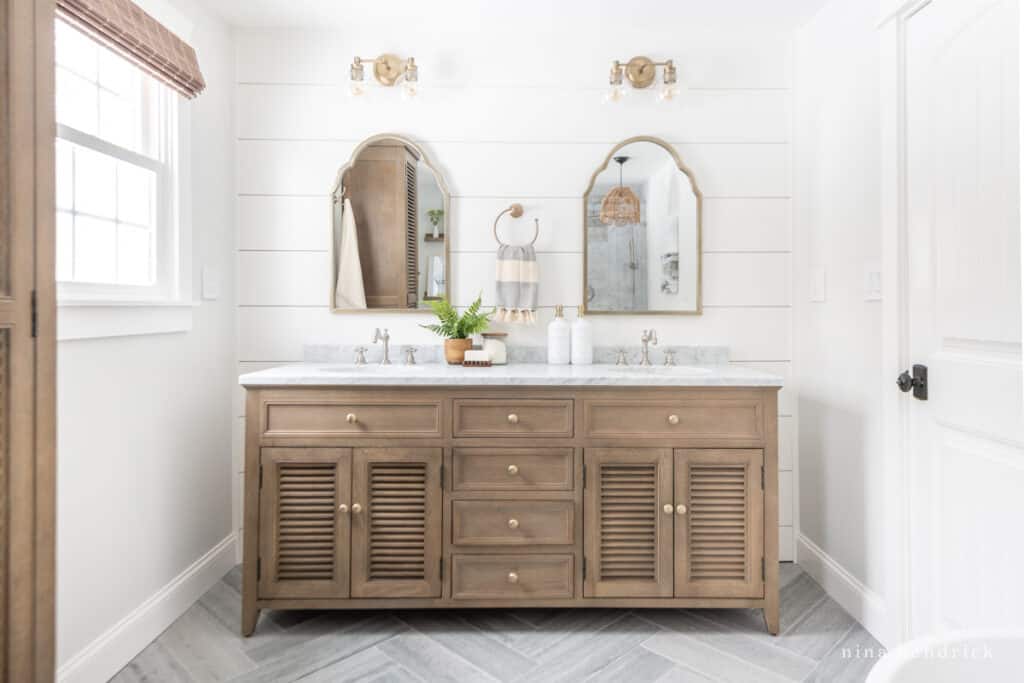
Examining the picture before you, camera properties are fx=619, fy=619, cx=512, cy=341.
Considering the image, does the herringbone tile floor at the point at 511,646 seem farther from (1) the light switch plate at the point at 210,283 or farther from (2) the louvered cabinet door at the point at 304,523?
(1) the light switch plate at the point at 210,283

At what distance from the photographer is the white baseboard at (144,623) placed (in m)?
1.71

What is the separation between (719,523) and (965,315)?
94cm

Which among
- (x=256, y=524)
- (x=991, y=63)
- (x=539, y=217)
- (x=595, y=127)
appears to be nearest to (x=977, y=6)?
(x=991, y=63)

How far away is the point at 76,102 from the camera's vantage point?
178cm

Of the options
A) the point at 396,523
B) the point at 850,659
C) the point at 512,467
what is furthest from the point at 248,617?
the point at 850,659

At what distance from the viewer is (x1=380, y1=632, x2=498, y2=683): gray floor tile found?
183 cm

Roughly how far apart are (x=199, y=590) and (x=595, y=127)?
7.87 feet

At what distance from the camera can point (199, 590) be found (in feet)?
7.61

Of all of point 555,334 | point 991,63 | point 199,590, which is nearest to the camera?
point 991,63

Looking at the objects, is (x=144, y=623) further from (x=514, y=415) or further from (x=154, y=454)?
(x=514, y=415)

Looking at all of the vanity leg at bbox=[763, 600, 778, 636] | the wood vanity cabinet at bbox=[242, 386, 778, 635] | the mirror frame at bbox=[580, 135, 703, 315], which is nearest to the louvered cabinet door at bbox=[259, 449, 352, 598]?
the wood vanity cabinet at bbox=[242, 386, 778, 635]

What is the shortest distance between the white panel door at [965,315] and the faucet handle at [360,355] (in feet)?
6.34

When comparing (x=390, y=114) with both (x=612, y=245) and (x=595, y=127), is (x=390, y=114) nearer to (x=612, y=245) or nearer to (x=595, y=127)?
(x=595, y=127)

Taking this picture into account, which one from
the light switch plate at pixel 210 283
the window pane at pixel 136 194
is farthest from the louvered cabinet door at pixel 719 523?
the window pane at pixel 136 194
